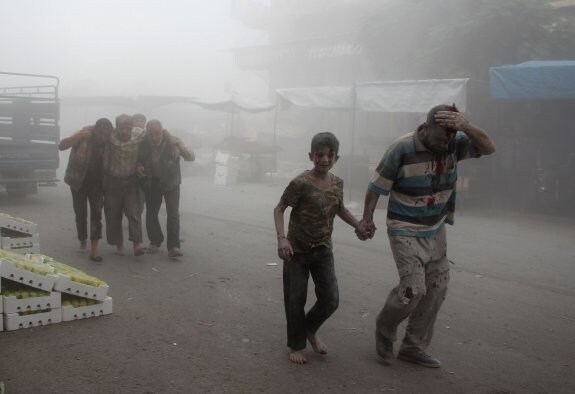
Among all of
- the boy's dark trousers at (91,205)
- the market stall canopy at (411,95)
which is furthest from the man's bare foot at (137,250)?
the market stall canopy at (411,95)

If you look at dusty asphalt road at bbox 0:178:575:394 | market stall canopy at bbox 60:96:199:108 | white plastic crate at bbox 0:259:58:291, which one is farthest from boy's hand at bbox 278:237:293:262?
market stall canopy at bbox 60:96:199:108

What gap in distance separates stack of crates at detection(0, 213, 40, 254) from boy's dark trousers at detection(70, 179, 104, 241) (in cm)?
63

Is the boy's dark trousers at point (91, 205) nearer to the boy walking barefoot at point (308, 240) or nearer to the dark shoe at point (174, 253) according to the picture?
the dark shoe at point (174, 253)

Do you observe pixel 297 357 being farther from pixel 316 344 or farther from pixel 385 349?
pixel 385 349

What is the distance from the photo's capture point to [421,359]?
4.27 metres

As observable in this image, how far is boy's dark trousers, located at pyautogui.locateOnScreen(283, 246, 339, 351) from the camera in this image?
13.8 feet

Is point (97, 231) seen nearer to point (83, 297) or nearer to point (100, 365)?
point (83, 297)

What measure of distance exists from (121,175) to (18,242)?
1.29 meters

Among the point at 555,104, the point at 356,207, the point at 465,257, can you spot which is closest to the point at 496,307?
the point at 465,257

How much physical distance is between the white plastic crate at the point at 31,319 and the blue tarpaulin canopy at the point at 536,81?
9.26 m

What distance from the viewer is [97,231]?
23.1 feet

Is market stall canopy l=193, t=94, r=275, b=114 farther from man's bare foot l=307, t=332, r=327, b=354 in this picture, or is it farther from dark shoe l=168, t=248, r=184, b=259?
man's bare foot l=307, t=332, r=327, b=354

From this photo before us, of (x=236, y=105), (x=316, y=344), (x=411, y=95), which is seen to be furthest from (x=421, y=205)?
(x=236, y=105)

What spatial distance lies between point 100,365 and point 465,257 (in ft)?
18.7
